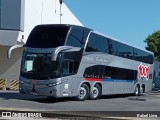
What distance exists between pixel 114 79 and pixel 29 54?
747cm

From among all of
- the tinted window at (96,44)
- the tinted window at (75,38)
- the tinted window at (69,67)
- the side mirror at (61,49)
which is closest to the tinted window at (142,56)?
the tinted window at (96,44)

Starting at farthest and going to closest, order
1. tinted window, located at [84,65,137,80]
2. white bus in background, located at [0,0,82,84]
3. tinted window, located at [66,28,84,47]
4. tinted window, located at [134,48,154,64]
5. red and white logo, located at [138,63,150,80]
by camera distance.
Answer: white bus in background, located at [0,0,82,84] < red and white logo, located at [138,63,150,80] < tinted window, located at [134,48,154,64] < tinted window, located at [84,65,137,80] < tinted window, located at [66,28,84,47]

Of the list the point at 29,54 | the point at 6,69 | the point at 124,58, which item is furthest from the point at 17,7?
the point at 29,54

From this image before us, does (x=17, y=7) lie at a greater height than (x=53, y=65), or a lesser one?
greater

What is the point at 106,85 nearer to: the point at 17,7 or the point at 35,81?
the point at 35,81

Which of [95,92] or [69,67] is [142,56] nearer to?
[95,92]

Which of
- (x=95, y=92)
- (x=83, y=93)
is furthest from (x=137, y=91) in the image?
(x=83, y=93)

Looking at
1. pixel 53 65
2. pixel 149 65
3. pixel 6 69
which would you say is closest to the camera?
pixel 53 65

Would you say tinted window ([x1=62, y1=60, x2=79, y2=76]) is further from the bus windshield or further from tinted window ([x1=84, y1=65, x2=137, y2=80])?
tinted window ([x1=84, y1=65, x2=137, y2=80])

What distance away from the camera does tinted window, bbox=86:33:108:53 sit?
76.2 feet

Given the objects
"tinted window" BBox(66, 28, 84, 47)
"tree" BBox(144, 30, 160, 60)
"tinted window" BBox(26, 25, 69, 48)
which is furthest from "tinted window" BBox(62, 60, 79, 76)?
"tree" BBox(144, 30, 160, 60)

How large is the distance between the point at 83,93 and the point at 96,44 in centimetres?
294

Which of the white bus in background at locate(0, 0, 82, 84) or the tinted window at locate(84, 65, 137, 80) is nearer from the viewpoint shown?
the tinted window at locate(84, 65, 137, 80)

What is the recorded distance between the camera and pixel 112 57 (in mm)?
26125
